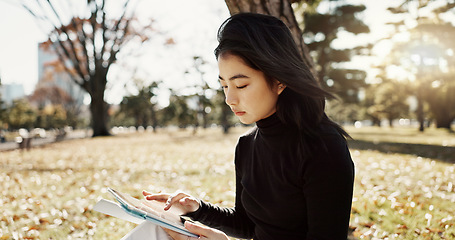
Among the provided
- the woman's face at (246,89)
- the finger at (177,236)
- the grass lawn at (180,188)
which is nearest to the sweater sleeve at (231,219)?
the finger at (177,236)

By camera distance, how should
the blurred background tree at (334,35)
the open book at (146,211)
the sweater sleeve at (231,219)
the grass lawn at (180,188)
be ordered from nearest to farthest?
the open book at (146,211), the sweater sleeve at (231,219), the grass lawn at (180,188), the blurred background tree at (334,35)

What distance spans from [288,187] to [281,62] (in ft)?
1.54

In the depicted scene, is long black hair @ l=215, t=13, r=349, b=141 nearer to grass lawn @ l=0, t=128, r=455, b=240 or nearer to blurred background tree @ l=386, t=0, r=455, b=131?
grass lawn @ l=0, t=128, r=455, b=240

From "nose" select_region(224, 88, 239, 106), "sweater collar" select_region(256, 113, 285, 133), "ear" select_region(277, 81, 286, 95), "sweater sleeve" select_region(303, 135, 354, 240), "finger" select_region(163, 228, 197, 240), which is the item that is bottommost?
"finger" select_region(163, 228, 197, 240)

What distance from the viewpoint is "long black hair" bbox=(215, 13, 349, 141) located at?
1.14 m

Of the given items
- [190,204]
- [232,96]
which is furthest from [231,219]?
[232,96]

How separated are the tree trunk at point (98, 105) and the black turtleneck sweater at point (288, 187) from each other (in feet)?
59.7

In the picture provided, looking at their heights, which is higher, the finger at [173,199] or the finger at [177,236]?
the finger at [173,199]

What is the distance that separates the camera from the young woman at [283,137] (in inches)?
42.2

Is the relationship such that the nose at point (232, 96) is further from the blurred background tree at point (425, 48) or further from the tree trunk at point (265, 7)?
the blurred background tree at point (425, 48)

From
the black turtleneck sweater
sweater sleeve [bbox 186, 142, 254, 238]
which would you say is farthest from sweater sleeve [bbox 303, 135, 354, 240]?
sweater sleeve [bbox 186, 142, 254, 238]

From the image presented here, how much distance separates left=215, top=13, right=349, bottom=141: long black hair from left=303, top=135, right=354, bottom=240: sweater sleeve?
0.11 m

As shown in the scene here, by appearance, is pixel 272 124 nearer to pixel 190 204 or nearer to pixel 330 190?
pixel 330 190

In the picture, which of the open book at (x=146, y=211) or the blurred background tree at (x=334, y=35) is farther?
the blurred background tree at (x=334, y=35)
